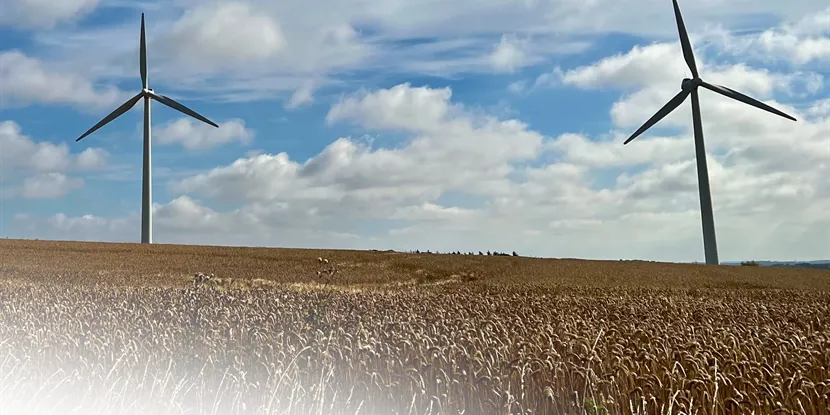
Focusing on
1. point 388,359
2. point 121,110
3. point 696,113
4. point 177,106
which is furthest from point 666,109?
point 388,359

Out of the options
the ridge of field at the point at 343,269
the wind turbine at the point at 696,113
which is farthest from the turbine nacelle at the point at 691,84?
the ridge of field at the point at 343,269

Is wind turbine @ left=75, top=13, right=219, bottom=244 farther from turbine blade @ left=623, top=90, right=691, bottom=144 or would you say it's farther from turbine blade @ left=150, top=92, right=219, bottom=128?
turbine blade @ left=623, top=90, right=691, bottom=144

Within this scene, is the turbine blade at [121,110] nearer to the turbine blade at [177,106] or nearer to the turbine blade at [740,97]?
the turbine blade at [177,106]

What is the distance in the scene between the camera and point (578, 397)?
306 inches

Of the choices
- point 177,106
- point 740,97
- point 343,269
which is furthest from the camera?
point 177,106

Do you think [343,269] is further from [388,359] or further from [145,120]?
[388,359]

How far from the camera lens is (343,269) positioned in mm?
42906

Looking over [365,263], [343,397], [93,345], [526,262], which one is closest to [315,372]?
[343,397]

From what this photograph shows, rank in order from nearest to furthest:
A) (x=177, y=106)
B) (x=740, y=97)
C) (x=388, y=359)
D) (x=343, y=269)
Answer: (x=388, y=359), (x=343, y=269), (x=740, y=97), (x=177, y=106)

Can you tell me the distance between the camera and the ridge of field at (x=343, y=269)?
3644 centimetres

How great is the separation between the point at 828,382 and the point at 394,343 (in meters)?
5.08

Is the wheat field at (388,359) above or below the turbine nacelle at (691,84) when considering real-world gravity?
below

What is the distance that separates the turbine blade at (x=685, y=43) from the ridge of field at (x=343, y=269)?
52.0 ft

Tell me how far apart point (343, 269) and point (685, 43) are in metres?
31.2
